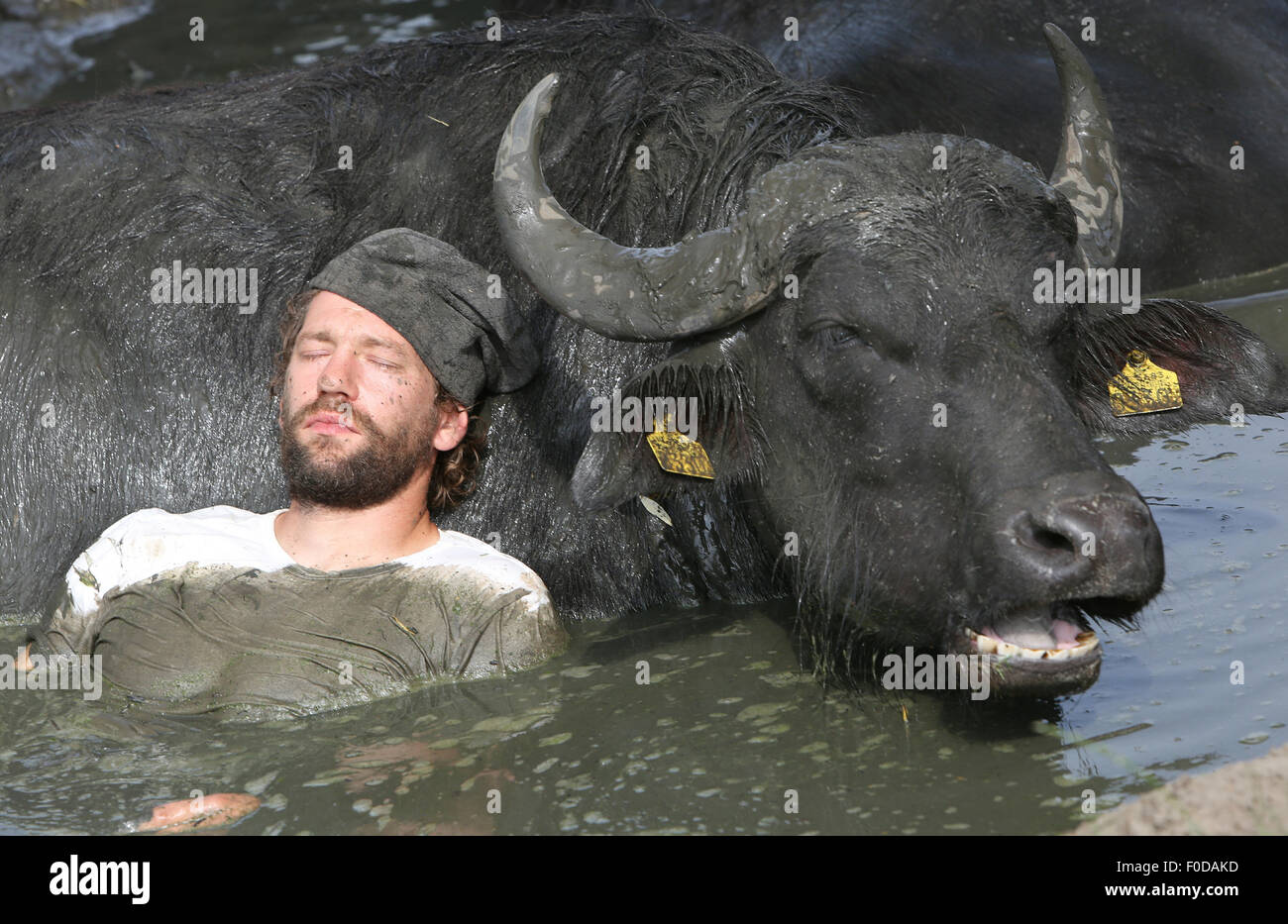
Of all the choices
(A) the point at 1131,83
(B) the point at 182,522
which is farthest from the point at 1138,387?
(A) the point at 1131,83

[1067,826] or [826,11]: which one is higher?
[826,11]

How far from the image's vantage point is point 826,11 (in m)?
8.05

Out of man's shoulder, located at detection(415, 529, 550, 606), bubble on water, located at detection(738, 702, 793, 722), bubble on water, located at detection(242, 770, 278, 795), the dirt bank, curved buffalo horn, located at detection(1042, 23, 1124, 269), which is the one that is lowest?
bubble on water, located at detection(242, 770, 278, 795)

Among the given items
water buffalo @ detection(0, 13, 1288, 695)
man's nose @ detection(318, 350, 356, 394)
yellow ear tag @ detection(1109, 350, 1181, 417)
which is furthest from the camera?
yellow ear tag @ detection(1109, 350, 1181, 417)

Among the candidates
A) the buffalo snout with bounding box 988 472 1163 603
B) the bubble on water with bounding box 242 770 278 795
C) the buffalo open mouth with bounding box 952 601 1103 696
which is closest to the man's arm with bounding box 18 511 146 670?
Answer: the bubble on water with bounding box 242 770 278 795

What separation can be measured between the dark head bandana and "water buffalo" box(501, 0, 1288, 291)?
2.90 metres

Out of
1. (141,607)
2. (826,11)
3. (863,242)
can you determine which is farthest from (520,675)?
(826,11)

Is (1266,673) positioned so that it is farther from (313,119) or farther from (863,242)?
(313,119)

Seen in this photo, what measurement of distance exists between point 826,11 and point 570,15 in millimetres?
2736

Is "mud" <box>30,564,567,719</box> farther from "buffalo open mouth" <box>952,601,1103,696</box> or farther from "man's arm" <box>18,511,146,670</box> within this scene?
"buffalo open mouth" <box>952,601,1103,696</box>

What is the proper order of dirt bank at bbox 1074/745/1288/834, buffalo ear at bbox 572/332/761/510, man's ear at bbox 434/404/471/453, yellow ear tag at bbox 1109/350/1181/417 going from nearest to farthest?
1. dirt bank at bbox 1074/745/1288/834
2. buffalo ear at bbox 572/332/761/510
3. yellow ear tag at bbox 1109/350/1181/417
4. man's ear at bbox 434/404/471/453

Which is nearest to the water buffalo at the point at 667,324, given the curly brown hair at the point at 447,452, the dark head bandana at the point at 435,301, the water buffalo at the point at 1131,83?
the curly brown hair at the point at 447,452

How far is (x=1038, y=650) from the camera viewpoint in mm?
3633

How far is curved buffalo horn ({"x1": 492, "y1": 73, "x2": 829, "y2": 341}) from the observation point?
405 centimetres
